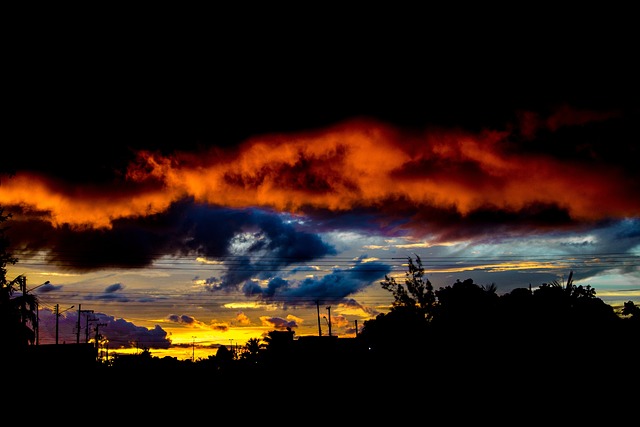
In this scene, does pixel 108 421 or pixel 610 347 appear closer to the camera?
A: pixel 610 347

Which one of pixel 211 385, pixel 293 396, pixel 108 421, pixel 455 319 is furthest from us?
pixel 211 385

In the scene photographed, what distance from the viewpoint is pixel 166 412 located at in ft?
116

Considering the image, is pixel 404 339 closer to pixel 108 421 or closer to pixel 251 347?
pixel 108 421

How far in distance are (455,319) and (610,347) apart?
7395mm

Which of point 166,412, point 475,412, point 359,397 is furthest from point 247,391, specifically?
point 475,412

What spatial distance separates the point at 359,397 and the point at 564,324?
449 inches

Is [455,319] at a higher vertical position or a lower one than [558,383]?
higher

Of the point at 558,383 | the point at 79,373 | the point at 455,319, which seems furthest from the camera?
the point at 79,373

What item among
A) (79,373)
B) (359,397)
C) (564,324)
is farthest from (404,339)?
(79,373)

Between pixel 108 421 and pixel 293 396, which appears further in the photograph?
pixel 293 396

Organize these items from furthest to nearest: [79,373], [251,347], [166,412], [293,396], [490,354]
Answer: [251,347] → [79,373] → [166,412] → [293,396] → [490,354]

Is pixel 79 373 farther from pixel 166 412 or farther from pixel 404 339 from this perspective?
pixel 404 339

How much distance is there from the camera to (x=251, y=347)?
96.4 m

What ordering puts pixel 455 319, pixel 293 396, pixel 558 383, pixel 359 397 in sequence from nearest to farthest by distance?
pixel 558 383
pixel 455 319
pixel 359 397
pixel 293 396
